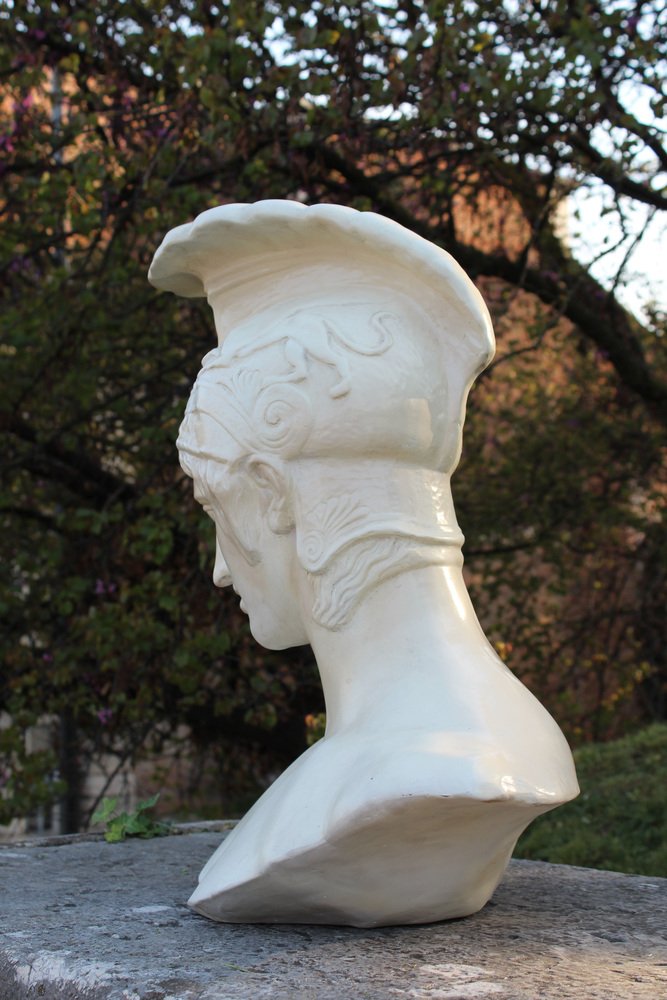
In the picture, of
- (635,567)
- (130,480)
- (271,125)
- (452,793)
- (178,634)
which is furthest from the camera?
(635,567)

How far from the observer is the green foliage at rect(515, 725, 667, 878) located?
4195mm

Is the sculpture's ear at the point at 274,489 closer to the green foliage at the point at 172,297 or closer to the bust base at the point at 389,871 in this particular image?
the bust base at the point at 389,871

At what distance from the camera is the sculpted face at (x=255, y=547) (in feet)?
8.22

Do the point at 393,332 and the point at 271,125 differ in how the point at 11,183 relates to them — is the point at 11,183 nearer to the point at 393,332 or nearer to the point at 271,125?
the point at 271,125

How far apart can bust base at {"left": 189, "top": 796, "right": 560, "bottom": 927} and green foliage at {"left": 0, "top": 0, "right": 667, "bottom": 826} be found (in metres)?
2.19

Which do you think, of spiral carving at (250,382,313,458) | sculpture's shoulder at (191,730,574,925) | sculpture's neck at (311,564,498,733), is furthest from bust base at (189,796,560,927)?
spiral carving at (250,382,313,458)

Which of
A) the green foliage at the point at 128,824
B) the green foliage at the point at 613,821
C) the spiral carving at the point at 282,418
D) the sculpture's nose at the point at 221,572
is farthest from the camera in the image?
the green foliage at the point at 613,821

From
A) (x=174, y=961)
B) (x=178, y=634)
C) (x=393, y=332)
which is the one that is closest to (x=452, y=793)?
(x=174, y=961)

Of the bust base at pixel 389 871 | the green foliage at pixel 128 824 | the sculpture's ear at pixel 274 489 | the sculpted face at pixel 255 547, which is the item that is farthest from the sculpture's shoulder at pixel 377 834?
the green foliage at pixel 128 824

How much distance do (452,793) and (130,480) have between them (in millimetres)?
4337

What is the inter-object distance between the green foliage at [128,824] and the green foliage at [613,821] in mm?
1420

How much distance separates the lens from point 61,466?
5762 millimetres

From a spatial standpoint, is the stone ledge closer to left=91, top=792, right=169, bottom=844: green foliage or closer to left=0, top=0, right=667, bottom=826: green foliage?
left=91, top=792, right=169, bottom=844: green foliage

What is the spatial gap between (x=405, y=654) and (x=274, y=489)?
16.4 inches
